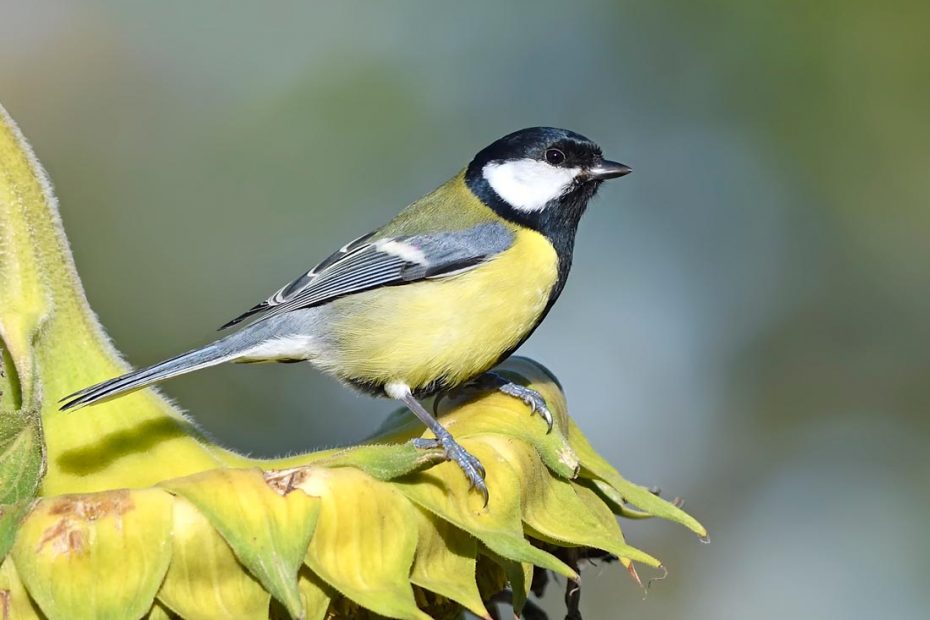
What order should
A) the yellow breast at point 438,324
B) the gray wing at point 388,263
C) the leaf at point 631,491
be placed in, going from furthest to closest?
the gray wing at point 388,263 < the yellow breast at point 438,324 < the leaf at point 631,491

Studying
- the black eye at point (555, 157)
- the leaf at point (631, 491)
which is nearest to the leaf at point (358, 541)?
the leaf at point (631, 491)

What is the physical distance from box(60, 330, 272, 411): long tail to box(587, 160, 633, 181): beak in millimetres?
1162

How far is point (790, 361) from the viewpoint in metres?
3.83

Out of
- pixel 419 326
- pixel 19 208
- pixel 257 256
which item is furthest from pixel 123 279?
pixel 19 208

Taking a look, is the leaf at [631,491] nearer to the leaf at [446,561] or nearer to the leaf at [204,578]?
the leaf at [446,561]

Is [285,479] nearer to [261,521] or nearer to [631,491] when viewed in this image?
[261,521]

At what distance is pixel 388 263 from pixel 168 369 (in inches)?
36.9

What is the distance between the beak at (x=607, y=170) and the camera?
3766 mm

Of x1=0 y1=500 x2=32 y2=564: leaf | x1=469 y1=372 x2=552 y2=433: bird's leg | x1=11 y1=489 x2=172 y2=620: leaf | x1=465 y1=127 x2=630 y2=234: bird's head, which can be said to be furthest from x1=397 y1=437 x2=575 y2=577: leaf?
x1=465 y1=127 x2=630 y2=234: bird's head

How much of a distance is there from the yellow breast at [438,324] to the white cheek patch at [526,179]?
0.37 metres

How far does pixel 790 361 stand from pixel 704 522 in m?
0.58

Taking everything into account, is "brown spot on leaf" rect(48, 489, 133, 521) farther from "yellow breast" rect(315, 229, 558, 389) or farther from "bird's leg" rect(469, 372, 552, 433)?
"yellow breast" rect(315, 229, 558, 389)

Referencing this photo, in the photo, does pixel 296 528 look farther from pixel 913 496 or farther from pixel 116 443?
pixel 913 496

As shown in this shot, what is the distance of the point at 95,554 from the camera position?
174 centimetres
